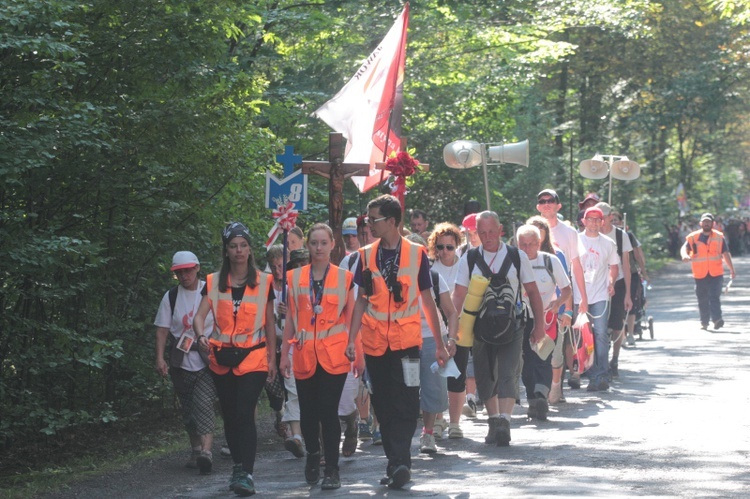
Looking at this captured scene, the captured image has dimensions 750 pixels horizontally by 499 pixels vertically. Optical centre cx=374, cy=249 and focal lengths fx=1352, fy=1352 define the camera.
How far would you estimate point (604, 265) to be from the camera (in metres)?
14.6

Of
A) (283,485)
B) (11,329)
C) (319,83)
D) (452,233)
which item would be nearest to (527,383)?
(452,233)

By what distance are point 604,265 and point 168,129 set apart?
5.15 metres

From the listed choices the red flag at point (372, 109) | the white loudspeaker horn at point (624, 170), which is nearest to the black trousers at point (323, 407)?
the red flag at point (372, 109)

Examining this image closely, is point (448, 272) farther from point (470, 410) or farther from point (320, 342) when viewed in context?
point (320, 342)

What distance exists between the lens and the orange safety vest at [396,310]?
883 cm

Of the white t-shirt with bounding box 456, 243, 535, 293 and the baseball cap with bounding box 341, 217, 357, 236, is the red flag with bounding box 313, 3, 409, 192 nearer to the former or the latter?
the baseball cap with bounding box 341, 217, 357, 236

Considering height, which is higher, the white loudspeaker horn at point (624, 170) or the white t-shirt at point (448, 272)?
the white loudspeaker horn at point (624, 170)

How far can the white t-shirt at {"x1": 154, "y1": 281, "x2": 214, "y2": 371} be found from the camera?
10.4 m

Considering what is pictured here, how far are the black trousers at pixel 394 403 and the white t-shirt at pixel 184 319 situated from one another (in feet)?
6.52

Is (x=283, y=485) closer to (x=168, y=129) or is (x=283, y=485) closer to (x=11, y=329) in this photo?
(x=11, y=329)

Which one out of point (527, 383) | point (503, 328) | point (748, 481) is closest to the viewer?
point (748, 481)

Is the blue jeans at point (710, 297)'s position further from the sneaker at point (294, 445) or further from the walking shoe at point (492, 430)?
the sneaker at point (294, 445)

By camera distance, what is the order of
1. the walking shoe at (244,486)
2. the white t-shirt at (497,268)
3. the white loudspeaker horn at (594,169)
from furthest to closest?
the white loudspeaker horn at (594,169) → the white t-shirt at (497,268) → the walking shoe at (244,486)

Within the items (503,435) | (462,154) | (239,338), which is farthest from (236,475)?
(462,154)
